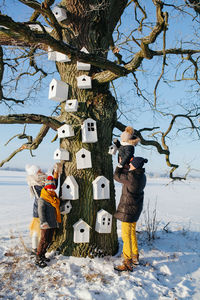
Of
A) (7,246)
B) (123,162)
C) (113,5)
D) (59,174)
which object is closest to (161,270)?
(123,162)

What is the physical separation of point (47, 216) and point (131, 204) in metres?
1.33

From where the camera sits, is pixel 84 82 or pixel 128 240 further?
pixel 84 82

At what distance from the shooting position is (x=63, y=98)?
13.9 feet

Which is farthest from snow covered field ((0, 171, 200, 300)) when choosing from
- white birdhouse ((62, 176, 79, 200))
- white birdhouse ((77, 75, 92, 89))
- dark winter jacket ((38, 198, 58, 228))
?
white birdhouse ((77, 75, 92, 89))

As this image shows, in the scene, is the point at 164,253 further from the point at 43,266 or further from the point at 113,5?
the point at 113,5

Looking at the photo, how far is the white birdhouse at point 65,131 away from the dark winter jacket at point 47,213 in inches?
46.5

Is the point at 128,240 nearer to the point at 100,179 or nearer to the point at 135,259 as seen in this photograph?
the point at 135,259

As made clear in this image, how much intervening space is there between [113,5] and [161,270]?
5179mm

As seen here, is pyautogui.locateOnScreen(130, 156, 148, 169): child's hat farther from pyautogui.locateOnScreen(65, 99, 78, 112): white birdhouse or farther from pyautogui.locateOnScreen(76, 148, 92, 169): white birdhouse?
pyautogui.locateOnScreen(65, 99, 78, 112): white birdhouse

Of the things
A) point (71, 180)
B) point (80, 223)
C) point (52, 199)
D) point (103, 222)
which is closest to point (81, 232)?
point (80, 223)

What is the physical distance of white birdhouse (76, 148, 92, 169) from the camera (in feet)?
12.9

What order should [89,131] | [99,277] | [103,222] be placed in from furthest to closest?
1. [89,131]
2. [103,222]
3. [99,277]

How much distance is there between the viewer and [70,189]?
383 cm

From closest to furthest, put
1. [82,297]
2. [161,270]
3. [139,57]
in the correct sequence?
[82,297] → [139,57] → [161,270]
